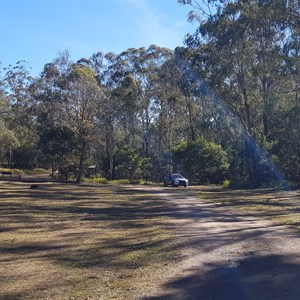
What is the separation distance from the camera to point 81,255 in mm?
10727

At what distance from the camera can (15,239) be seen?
13.4 meters

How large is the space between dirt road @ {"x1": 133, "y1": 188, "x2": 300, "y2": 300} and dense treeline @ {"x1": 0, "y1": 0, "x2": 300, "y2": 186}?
1716 centimetres

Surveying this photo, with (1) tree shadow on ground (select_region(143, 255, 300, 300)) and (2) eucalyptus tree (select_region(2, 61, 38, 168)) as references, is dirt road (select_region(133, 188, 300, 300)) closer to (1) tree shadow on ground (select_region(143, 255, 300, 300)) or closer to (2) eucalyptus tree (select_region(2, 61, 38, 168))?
(1) tree shadow on ground (select_region(143, 255, 300, 300))

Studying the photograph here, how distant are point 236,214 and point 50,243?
31.9ft

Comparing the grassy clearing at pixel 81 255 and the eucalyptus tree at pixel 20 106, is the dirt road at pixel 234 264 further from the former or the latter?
the eucalyptus tree at pixel 20 106

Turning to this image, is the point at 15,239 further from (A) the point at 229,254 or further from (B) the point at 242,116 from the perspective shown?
(B) the point at 242,116

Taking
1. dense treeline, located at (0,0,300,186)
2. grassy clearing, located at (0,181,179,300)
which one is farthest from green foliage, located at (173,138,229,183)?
grassy clearing, located at (0,181,179,300)

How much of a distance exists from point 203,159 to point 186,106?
17.4 meters

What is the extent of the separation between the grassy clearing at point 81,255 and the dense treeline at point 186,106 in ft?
57.5

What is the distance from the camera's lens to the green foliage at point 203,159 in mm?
56844

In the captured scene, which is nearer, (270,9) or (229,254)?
(229,254)

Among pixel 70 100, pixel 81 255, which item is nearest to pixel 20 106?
pixel 70 100

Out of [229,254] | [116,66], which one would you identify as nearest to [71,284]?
[229,254]

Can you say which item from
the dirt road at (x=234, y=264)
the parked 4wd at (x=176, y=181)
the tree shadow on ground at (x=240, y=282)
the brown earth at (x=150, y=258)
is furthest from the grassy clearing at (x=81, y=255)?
the parked 4wd at (x=176, y=181)
